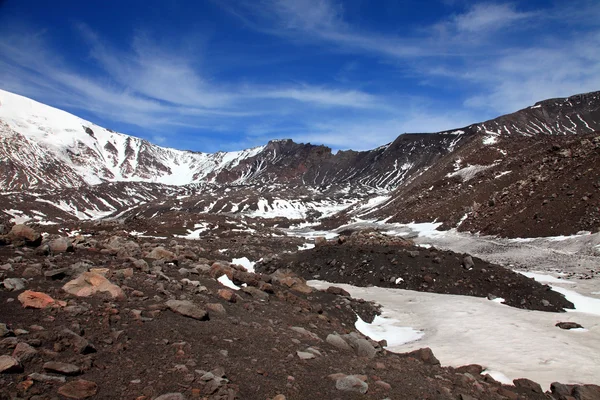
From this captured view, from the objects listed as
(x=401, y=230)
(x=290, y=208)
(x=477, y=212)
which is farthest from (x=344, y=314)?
(x=290, y=208)

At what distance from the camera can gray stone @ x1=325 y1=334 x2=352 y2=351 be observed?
869 cm

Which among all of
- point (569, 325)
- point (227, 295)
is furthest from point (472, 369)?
point (569, 325)

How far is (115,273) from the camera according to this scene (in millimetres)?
8906

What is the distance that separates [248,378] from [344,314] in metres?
8.97

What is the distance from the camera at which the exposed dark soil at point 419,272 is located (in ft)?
58.9

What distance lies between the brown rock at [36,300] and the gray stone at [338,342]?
5674mm

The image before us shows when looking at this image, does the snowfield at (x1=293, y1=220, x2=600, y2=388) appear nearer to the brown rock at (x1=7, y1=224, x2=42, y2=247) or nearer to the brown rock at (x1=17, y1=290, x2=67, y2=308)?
the brown rock at (x1=17, y1=290, x2=67, y2=308)

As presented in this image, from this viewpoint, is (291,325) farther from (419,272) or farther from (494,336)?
(419,272)

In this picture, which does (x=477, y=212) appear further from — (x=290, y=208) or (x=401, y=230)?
(x=290, y=208)

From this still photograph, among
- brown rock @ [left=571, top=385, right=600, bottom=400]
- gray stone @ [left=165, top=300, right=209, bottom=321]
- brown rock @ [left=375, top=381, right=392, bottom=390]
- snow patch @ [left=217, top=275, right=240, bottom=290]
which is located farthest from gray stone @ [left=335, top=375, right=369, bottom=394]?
snow patch @ [left=217, top=275, right=240, bottom=290]

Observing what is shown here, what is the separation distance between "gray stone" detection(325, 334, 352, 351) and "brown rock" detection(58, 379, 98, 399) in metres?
5.48

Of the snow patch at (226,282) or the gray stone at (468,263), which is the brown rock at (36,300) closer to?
the snow patch at (226,282)

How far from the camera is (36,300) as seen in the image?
20.5ft

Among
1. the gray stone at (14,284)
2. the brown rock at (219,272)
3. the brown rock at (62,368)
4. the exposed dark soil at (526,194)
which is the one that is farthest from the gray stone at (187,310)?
the exposed dark soil at (526,194)
